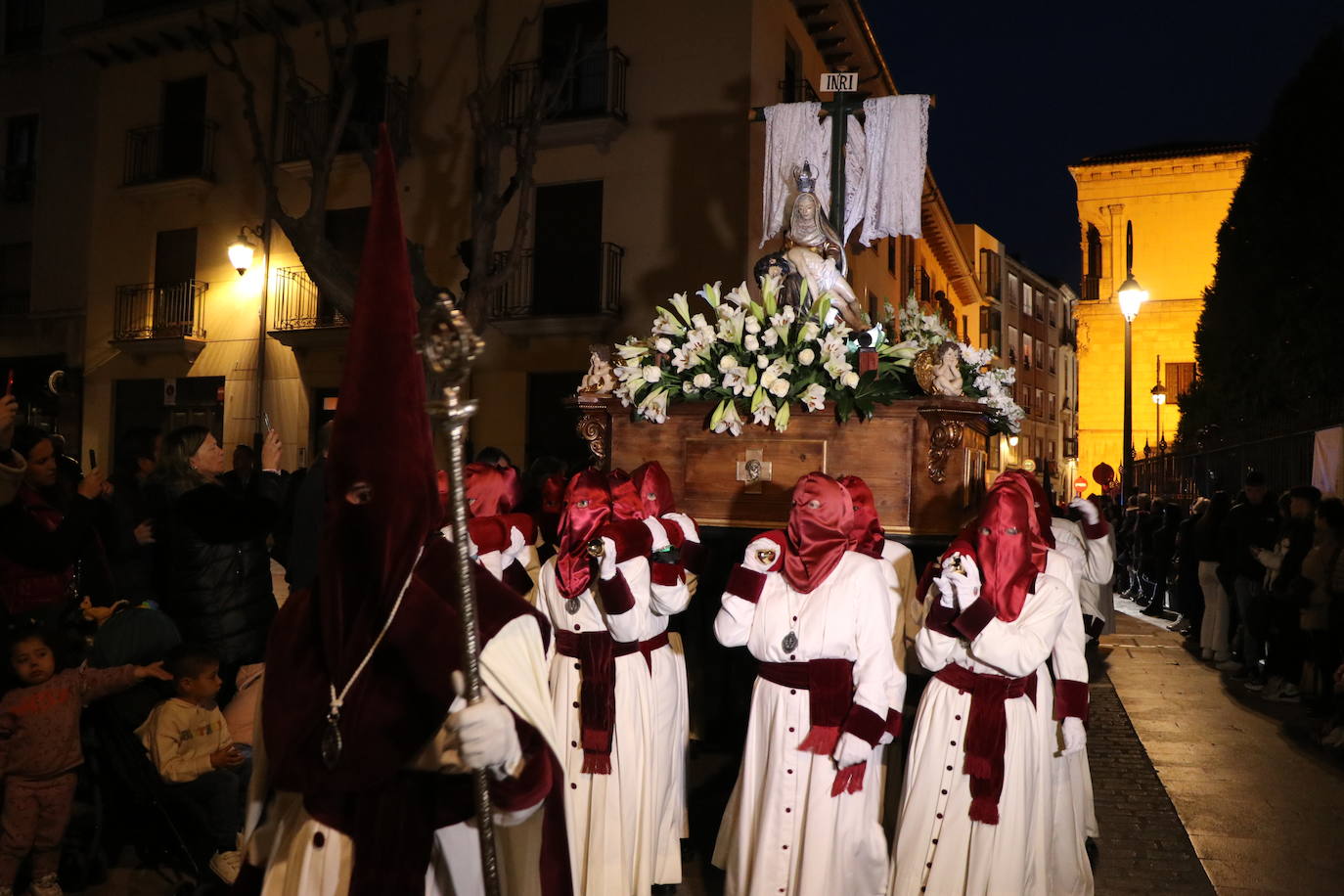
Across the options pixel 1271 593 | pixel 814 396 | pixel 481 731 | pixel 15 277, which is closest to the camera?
pixel 481 731

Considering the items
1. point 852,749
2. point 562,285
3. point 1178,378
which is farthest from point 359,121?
point 1178,378

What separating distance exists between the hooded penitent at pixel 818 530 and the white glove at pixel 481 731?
224cm

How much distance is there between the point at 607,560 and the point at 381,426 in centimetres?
235

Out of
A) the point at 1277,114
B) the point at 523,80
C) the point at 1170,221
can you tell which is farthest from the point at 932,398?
the point at 1170,221

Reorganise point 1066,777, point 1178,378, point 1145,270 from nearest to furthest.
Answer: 1. point 1066,777
2. point 1178,378
3. point 1145,270

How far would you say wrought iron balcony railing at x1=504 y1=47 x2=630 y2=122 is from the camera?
56.9 ft

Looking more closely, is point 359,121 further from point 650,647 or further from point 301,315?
point 650,647

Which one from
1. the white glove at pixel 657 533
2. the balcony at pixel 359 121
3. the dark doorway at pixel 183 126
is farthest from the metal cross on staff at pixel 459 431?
the dark doorway at pixel 183 126

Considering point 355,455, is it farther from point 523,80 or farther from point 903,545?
point 523,80

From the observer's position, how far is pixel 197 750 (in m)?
5.03

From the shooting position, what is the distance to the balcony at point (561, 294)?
17.3 m

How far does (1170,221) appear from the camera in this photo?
37.6 metres

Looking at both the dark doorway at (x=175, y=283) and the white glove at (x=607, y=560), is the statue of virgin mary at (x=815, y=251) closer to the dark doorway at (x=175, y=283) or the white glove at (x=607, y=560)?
the white glove at (x=607, y=560)

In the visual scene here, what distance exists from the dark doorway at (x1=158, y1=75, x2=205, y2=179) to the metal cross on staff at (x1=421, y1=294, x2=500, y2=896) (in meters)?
21.1
